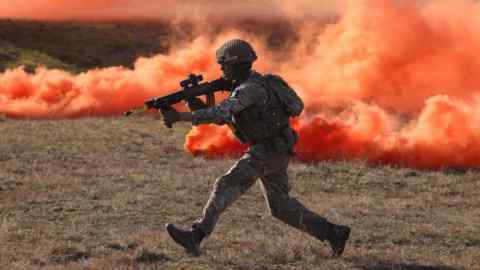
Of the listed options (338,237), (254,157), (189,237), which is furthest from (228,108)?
(338,237)

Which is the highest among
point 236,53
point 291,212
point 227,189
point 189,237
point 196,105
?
point 236,53

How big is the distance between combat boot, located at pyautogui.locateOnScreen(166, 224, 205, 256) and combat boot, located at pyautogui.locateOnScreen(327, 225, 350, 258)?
152 cm

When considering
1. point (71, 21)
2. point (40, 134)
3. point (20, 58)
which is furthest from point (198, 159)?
point (71, 21)

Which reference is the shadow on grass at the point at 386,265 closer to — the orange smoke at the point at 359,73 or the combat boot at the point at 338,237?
the combat boot at the point at 338,237

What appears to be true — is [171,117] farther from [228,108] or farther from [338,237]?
[338,237]

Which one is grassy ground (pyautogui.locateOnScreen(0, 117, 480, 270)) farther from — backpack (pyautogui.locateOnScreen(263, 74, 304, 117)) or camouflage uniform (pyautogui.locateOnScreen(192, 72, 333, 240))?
backpack (pyautogui.locateOnScreen(263, 74, 304, 117))

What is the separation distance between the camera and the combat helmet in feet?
35.6

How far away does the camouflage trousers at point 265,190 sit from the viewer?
427 inches

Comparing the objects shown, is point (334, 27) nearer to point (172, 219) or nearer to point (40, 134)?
point (40, 134)

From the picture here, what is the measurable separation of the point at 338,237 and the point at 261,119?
1671 millimetres

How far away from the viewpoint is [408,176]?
67.1ft

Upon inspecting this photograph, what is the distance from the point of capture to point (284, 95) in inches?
424

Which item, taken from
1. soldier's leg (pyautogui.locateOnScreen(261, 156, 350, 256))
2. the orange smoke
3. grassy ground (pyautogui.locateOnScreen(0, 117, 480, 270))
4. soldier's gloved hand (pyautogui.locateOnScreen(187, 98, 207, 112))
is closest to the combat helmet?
soldier's gloved hand (pyautogui.locateOnScreen(187, 98, 207, 112))

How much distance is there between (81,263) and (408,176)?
10.8 m
